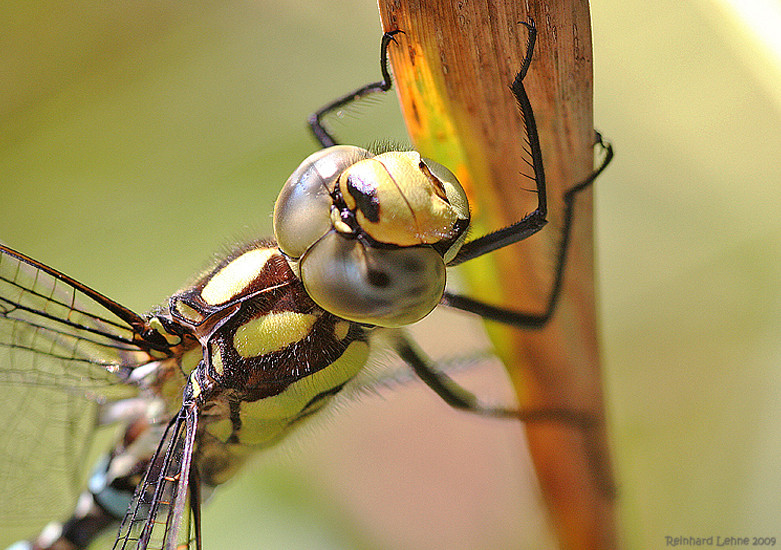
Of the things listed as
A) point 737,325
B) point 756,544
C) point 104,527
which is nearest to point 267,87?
point 104,527

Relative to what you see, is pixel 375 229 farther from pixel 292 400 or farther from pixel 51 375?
pixel 51 375

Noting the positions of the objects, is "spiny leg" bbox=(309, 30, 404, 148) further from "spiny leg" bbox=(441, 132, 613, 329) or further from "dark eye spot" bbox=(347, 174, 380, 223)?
"spiny leg" bbox=(441, 132, 613, 329)

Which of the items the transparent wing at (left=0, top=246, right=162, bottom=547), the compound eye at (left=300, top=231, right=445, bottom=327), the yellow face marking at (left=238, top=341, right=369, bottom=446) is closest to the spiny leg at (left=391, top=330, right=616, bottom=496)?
the yellow face marking at (left=238, top=341, right=369, bottom=446)

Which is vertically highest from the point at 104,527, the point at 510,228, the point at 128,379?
the point at 510,228

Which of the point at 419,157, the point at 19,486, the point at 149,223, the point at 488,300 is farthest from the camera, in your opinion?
the point at 149,223

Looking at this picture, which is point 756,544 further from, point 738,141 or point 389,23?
point 389,23

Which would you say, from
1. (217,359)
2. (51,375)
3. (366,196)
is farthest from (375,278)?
(51,375)

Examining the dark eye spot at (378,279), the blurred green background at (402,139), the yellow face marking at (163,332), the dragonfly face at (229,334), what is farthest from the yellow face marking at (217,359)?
the dark eye spot at (378,279)

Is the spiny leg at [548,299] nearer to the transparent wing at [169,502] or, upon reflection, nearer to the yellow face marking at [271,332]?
the yellow face marking at [271,332]
